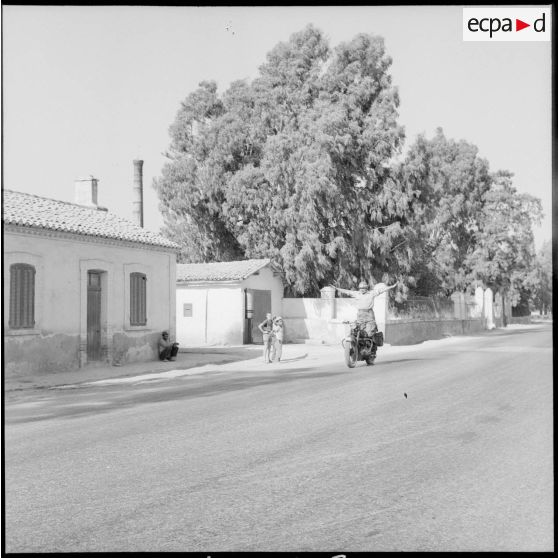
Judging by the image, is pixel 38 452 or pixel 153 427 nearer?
pixel 38 452

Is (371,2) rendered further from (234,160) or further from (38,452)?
(38,452)

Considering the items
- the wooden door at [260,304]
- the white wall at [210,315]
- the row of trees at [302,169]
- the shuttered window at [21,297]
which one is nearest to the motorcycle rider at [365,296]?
the row of trees at [302,169]

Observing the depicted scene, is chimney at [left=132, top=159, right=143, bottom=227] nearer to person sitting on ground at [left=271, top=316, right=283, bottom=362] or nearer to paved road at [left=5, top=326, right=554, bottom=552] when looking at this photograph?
person sitting on ground at [left=271, top=316, right=283, bottom=362]

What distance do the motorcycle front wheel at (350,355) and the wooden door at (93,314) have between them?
11.1 feet

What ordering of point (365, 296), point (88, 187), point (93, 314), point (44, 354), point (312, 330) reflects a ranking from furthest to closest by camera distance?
1. point (93, 314)
2. point (44, 354)
3. point (312, 330)
4. point (365, 296)
5. point (88, 187)

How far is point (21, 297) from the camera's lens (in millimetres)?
6320

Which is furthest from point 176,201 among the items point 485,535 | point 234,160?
point 485,535

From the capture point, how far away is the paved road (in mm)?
3254

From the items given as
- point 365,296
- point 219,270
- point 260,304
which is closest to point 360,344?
point 365,296

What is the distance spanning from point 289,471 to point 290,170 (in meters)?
2.31

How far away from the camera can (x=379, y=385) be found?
28.7 feet

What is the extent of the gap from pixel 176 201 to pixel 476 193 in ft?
12.5

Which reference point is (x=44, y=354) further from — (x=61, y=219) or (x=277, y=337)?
(x=277, y=337)

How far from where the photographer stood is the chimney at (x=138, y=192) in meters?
4.42
